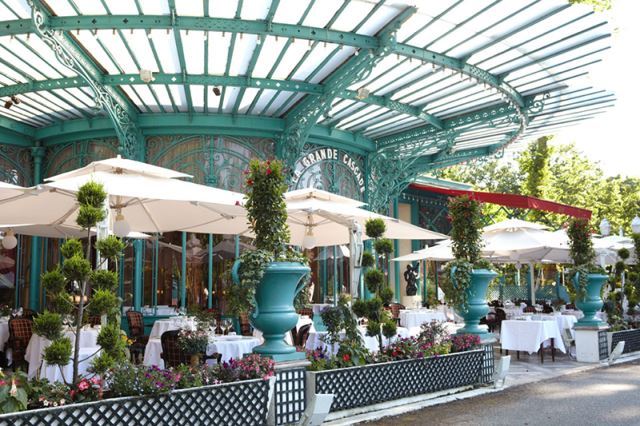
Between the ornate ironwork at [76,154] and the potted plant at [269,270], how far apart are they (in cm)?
750

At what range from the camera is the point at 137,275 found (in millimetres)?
12078

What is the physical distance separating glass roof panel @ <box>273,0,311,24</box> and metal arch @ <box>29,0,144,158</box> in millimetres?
3048

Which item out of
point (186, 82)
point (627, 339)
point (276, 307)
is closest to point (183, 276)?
point (186, 82)

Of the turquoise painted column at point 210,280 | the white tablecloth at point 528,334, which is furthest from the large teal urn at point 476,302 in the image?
the turquoise painted column at point 210,280

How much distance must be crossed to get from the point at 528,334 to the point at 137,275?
7.43 m

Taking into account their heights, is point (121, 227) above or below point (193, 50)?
below

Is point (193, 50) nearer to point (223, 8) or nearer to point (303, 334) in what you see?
point (223, 8)

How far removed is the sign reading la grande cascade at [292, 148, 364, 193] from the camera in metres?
13.6

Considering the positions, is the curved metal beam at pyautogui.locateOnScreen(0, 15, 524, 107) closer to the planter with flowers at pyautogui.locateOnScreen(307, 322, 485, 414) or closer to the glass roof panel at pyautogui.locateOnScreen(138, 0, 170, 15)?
the glass roof panel at pyautogui.locateOnScreen(138, 0, 170, 15)

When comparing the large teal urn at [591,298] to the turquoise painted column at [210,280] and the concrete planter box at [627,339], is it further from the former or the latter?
the turquoise painted column at [210,280]

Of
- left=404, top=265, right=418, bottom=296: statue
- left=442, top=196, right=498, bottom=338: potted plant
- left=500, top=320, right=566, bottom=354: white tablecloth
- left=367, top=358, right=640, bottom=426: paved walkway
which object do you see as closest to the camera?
left=367, top=358, right=640, bottom=426: paved walkway

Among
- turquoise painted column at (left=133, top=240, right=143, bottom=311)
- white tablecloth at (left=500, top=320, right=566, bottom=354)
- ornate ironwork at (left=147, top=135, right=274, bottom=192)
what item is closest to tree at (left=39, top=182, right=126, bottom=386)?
turquoise painted column at (left=133, top=240, right=143, bottom=311)

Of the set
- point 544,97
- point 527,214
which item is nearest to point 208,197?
point 544,97

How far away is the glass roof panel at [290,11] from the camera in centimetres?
802
